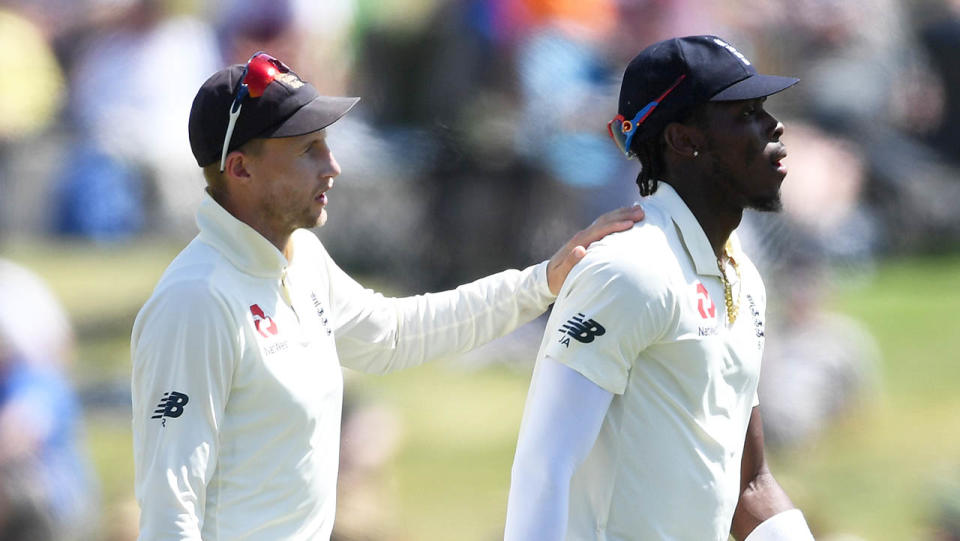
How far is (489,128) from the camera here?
865 cm

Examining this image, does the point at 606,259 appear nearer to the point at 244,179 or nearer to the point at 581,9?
the point at 244,179

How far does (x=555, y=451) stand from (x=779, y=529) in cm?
76

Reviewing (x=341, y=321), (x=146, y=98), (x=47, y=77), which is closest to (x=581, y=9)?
(x=146, y=98)

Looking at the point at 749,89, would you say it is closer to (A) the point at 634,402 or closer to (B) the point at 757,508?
(A) the point at 634,402

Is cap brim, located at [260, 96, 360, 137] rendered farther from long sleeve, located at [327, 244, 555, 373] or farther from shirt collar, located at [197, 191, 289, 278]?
long sleeve, located at [327, 244, 555, 373]

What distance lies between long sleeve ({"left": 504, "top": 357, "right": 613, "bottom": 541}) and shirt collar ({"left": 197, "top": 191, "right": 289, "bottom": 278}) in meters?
0.65

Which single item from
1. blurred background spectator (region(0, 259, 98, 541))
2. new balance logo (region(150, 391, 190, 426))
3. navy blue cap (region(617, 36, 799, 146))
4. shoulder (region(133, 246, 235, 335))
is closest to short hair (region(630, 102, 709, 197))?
navy blue cap (region(617, 36, 799, 146))

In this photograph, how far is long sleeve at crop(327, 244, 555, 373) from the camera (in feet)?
11.4

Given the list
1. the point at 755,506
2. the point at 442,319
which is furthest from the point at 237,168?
the point at 755,506

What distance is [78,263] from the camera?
387 inches

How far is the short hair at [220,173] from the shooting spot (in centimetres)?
302

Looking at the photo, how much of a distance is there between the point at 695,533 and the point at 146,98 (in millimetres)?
6703

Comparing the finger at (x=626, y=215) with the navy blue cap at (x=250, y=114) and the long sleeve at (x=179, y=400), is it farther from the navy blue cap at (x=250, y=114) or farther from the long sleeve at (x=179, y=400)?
the long sleeve at (x=179, y=400)

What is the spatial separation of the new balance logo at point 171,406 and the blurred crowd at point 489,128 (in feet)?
17.1
